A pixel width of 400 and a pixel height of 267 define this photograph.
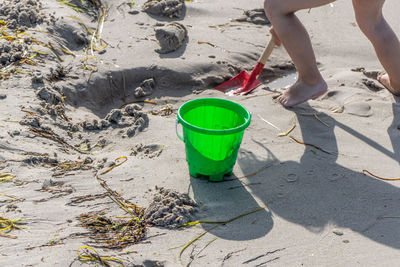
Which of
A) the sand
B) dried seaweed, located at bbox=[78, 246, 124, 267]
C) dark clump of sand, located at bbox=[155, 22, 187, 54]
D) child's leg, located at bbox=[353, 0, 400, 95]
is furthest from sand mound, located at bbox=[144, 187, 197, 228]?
dark clump of sand, located at bbox=[155, 22, 187, 54]

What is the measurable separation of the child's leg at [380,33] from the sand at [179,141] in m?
0.28

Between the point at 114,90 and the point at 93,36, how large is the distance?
0.79 metres

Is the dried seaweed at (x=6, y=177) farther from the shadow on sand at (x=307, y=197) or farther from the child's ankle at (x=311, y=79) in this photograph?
the child's ankle at (x=311, y=79)

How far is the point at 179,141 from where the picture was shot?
9.88ft

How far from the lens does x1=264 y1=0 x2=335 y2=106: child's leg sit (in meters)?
3.04

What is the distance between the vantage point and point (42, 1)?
178 inches

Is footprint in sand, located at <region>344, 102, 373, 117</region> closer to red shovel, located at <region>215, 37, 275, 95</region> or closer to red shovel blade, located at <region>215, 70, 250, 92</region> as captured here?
red shovel, located at <region>215, 37, 275, 95</region>

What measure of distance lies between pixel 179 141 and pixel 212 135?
650 mm

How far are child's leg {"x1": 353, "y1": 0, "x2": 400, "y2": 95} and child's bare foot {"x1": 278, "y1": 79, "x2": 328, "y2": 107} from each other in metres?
0.51

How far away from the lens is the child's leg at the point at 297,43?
3041mm

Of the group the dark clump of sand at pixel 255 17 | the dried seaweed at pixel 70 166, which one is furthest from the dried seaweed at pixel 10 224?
the dark clump of sand at pixel 255 17

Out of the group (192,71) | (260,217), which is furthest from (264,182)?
(192,71)

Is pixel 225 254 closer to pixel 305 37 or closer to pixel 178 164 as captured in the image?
pixel 178 164

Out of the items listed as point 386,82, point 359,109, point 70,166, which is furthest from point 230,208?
point 386,82
